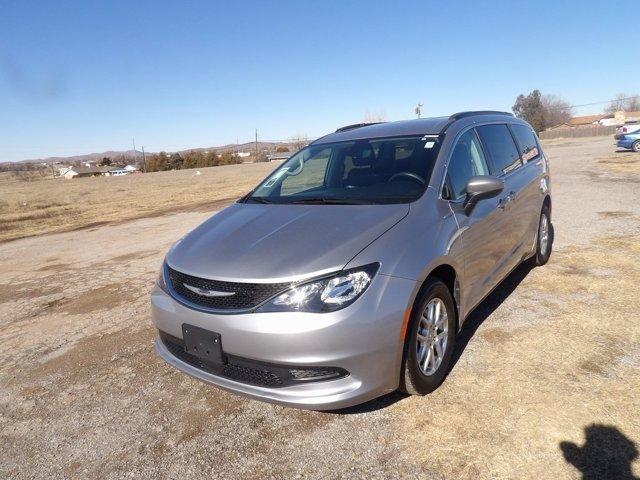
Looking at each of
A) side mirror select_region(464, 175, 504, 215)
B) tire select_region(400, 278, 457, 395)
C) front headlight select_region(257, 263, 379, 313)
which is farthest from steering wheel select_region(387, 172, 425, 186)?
front headlight select_region(257, 263, 379, 313)

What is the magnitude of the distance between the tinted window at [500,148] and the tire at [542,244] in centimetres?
98

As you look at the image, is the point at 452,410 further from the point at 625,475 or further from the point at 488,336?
the point at 488,336

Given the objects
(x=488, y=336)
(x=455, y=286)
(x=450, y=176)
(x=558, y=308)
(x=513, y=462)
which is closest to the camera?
(x=513, y=462)

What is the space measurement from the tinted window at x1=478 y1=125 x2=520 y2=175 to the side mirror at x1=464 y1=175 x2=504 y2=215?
2.41 ft

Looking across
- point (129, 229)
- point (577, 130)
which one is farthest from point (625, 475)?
point (577, 130)

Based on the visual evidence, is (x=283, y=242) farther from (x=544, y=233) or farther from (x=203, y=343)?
(x=544, y=233)

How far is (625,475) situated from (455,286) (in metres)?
1.34

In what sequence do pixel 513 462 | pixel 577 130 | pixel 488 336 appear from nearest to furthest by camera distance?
pixel 513 462 → pixel 488 336 → pixel 577 130

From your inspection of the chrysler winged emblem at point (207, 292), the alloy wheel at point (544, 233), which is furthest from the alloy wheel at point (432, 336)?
the alloy wheel at point (544, 233)

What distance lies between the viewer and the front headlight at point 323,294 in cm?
235

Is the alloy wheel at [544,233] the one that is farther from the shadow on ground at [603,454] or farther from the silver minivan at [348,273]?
the shadow on ground at [603,454]

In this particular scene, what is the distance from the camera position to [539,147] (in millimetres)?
5586

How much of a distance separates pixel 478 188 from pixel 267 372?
191 centimetres

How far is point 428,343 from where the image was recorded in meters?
2.84
